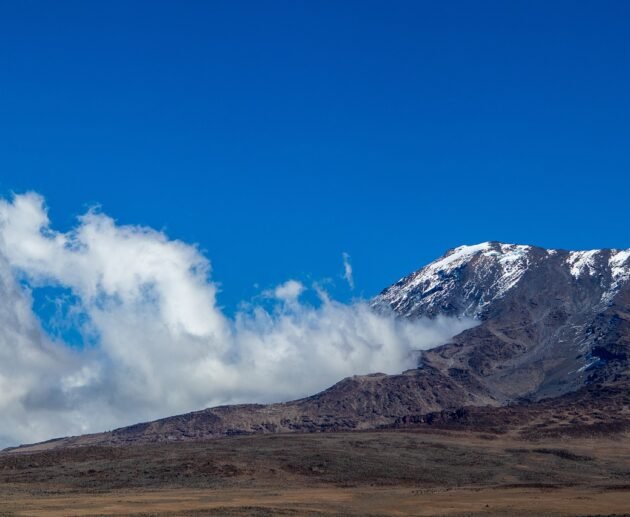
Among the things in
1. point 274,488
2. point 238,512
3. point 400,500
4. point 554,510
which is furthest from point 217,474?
point 554,510

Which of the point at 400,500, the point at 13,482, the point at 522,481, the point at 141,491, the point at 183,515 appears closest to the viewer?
the point at 183,515

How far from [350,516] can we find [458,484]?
71.1 m

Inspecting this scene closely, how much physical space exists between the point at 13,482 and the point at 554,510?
10321 cm

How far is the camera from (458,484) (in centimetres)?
Result: 18912

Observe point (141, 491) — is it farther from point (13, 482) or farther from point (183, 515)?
point (183, 515)

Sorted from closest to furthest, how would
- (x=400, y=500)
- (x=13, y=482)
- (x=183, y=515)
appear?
(x=183, y=515) → (x=400, y=500) → (x=13, y=482)

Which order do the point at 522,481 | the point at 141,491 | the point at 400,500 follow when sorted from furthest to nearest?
the point at 522,481, the point at 141,491, the point at 400,500

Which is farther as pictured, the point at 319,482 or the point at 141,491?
the point at 319,482

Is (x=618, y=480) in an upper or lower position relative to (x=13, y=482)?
lower

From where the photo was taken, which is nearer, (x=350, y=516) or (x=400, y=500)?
(x=350, y=516)

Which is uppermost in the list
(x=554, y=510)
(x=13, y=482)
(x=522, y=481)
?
(x=13, y=482)

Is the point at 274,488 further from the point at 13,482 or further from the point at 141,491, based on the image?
the point at 13,482

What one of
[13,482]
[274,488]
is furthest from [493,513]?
[13,482]

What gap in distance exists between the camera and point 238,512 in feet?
408
